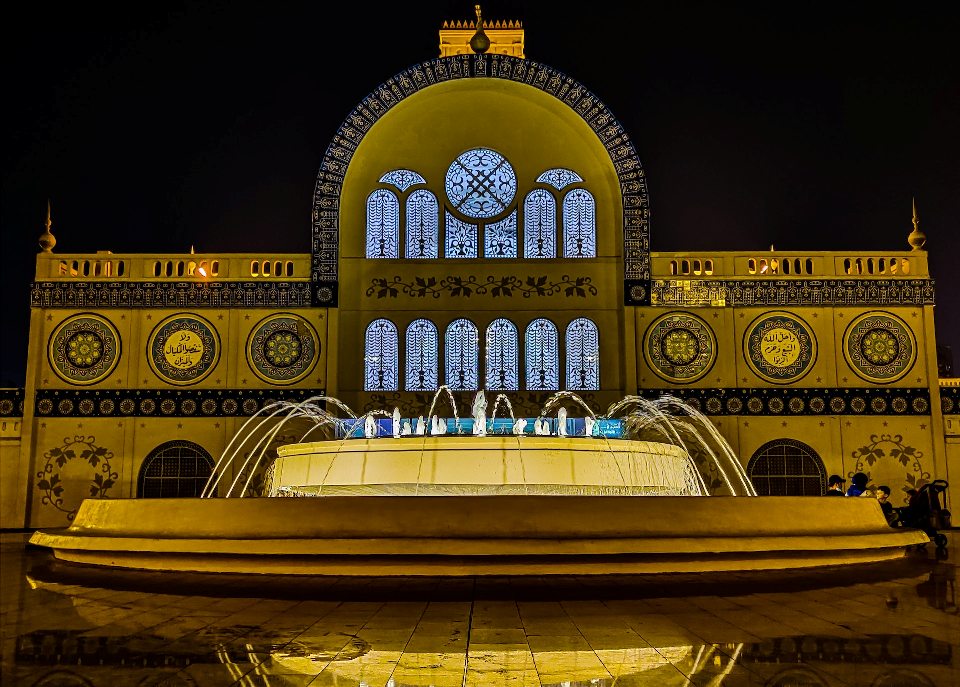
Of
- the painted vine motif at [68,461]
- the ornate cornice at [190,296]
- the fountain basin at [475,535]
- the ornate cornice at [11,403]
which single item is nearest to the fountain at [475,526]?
the fountain basin at [475,535]

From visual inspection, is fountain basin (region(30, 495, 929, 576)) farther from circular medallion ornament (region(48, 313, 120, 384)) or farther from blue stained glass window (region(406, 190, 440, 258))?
blue stained glass window (region(406, 190, 440, 258))

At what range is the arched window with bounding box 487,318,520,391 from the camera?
19.9 metres

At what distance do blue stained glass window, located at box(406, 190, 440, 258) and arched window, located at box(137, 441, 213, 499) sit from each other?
6.09 metres

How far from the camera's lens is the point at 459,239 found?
→ 2067 cm

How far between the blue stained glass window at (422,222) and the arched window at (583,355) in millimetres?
3499

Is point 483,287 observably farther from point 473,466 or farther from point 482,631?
point 482,631

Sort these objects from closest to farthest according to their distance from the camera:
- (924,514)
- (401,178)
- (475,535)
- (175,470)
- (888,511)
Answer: (475,535)
(888,511)
(924,514)
(175,470)
(401,178)

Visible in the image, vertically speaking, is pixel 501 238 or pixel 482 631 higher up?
pixel 501 238

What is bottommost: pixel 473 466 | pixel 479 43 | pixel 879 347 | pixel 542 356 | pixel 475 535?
pixel 475 535

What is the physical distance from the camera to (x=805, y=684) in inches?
148

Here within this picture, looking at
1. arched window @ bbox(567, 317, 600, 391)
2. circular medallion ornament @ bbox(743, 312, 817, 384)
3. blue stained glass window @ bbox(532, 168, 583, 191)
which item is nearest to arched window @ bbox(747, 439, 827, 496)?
circular medallion ornament @ bbox(743, 312, 817, 384)

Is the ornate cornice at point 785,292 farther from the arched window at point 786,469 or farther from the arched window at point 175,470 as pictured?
the arched window at point 175,470

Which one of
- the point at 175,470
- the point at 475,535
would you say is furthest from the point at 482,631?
the point at 175,470

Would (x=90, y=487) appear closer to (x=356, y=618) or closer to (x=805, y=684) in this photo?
(x=356, y=618)
